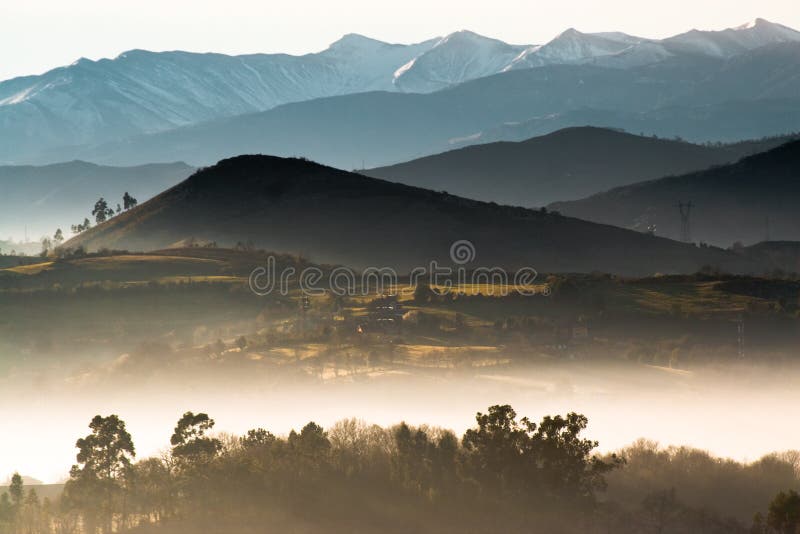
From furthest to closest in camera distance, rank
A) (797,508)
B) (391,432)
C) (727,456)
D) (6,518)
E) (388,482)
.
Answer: (727,456) < (391,432) < (388,482) < (6,518) < (797,508)

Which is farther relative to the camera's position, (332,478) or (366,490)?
(332,478)

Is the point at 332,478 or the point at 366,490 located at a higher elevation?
the point at 332,478

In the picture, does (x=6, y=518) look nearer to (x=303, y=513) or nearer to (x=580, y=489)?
(x=303, y=513)

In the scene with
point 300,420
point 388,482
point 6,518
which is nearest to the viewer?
point 6,518

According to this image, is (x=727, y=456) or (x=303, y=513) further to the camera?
(x=727, y=456)

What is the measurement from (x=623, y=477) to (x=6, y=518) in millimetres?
61269

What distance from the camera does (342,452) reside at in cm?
13800

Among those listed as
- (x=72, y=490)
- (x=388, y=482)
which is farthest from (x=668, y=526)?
(x=72, y=490)

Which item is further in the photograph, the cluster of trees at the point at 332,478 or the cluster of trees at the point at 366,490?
the cluster of trees at the point at 332,478

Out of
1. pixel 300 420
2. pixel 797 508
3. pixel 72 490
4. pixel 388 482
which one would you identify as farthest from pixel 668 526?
pixel 300 420

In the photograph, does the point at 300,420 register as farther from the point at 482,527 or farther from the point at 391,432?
the point at 482,527

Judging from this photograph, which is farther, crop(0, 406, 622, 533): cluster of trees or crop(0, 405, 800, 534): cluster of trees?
crop(0, 406, 622, 533): cluster of trees

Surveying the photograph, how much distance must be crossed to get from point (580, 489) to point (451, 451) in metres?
14.4

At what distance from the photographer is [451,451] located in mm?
133125
